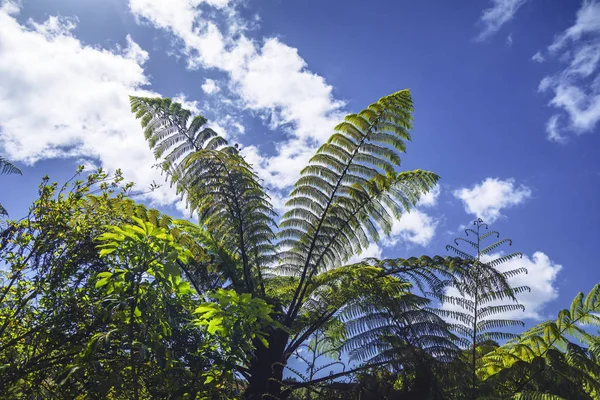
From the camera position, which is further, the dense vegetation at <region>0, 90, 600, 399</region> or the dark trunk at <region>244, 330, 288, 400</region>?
the dark trunk at <region>244, 330, 288, 400</region>

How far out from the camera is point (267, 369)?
5.91 metres

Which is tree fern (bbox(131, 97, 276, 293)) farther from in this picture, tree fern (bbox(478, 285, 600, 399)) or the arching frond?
tree fern (bbox(478, 285, 600, 399))

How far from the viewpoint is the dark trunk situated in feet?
18.7

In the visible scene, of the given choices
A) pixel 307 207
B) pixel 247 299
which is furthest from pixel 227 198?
pixel 247 299

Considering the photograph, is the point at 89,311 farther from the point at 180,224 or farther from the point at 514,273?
the point at 514,273

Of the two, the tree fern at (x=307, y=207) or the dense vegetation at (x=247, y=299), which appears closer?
the dense vegetation at (x=247, y=299)

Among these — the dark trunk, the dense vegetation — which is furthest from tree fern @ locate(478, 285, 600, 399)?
the dark trunk

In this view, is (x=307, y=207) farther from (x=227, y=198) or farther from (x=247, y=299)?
(x=247, y=299)

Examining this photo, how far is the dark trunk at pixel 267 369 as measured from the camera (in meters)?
5.69

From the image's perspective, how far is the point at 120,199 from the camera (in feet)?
16.4

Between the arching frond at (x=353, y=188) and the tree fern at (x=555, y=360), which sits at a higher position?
the arching frond at (x=353, y=188)

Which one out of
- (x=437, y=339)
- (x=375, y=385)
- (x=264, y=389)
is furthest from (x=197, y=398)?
(x=437, y=339)

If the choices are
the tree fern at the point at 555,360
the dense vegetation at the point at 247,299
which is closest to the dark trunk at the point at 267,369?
the dense vegetation at the point at 247,299

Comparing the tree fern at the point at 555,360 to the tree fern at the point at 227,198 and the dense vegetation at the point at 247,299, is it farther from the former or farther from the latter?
the tree fern at the point at 227,198
